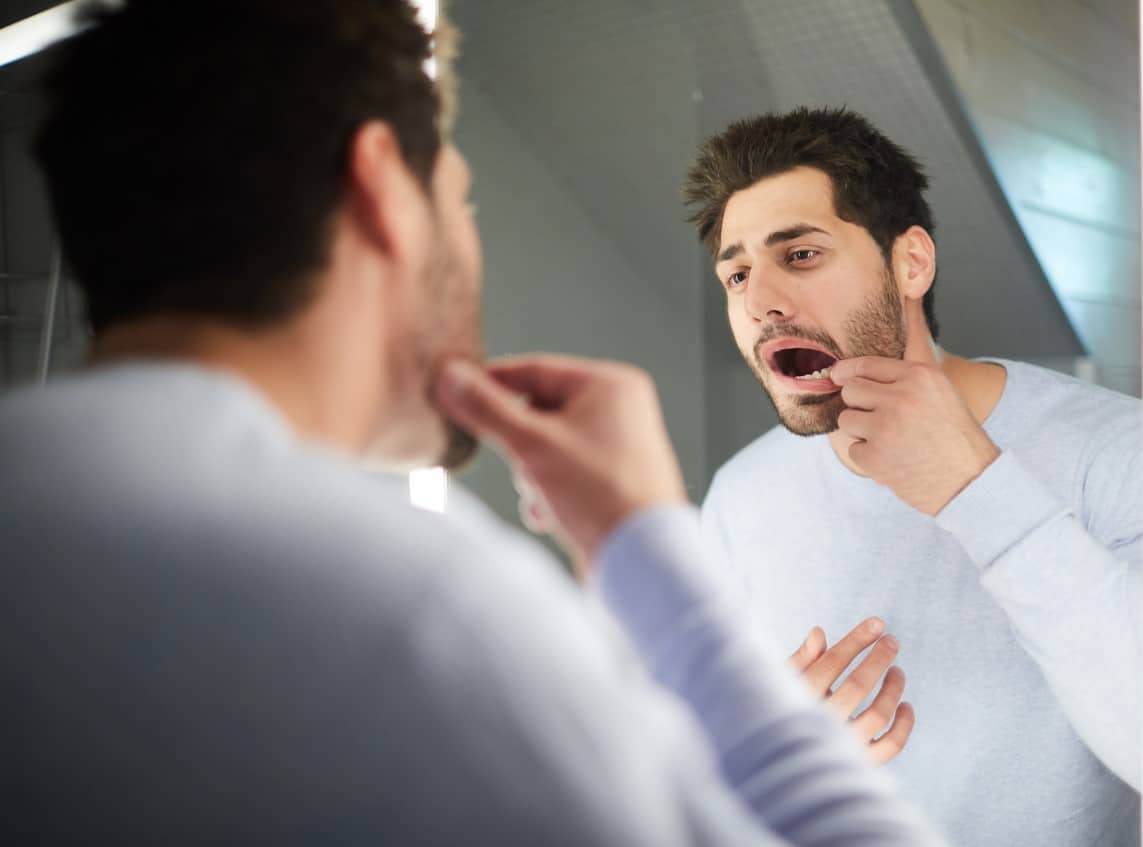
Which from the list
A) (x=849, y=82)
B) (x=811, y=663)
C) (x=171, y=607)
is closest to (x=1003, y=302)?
(x=849, y=82)

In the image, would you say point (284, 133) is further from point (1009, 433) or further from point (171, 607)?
point (1009, 433)

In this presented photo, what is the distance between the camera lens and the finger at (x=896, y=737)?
38.9 inches

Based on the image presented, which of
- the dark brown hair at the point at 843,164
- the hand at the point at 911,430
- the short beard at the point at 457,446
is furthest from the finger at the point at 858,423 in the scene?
the short beard at the point at 457,446

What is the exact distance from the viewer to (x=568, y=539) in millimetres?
621

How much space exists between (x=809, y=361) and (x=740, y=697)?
0.61 m

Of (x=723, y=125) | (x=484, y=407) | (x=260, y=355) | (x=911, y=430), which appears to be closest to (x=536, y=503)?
(x=484, y=407)

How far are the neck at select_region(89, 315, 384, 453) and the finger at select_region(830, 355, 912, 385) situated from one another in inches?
23.6

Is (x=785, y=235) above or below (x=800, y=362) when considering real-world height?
above

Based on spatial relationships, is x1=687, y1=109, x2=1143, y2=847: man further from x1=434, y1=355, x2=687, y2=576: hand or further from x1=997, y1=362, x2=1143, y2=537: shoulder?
x1=434, y1=355, x2=687, y2=576: hand

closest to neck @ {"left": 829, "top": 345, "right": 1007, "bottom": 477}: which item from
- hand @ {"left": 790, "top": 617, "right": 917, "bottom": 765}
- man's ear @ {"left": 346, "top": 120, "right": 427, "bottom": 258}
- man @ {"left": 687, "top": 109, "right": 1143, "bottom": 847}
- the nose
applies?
man @ {"left": 687, "top": 109, "right": 1143, "bottom": 847}

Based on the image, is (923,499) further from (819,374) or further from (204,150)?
(204,150)

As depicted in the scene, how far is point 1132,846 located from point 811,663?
0.32 metres

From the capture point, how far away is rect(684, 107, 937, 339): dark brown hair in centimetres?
100

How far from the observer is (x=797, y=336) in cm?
105
